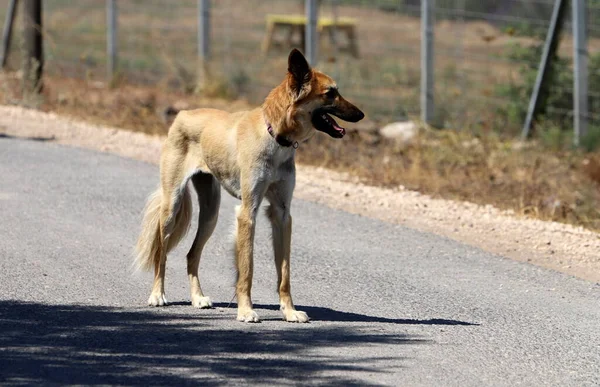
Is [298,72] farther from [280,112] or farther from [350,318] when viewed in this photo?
[350,318]

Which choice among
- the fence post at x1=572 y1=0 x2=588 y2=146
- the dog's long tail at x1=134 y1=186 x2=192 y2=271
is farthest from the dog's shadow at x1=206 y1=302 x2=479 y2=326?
the fence post at x1=572 y1=0 x2=588 y2=146

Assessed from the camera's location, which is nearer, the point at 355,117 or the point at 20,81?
the point at 355,117

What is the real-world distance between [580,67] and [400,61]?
7063 mm

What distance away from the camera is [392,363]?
6.64 meters

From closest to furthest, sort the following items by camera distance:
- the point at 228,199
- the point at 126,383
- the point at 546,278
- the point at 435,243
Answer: the point at 126,383
the point at 546,278
the point at 435,243
the point at 228,199

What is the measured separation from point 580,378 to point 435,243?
3.85 m

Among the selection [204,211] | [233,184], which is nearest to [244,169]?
[233,184]

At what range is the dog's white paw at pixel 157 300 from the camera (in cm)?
789

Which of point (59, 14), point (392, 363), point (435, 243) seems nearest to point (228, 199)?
point (435, 243)

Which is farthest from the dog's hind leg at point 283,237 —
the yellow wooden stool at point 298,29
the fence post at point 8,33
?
the yellow wooden stool at point 298,29

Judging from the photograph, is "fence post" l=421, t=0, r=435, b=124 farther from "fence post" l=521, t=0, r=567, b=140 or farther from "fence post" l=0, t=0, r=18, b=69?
"fence post" l=0, t=0, r=18, b=69

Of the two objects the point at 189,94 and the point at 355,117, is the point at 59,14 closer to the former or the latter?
the point at 189,94

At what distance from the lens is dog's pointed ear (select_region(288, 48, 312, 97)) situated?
23.7 ft

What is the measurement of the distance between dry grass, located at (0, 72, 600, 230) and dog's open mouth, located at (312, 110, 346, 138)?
473cm
